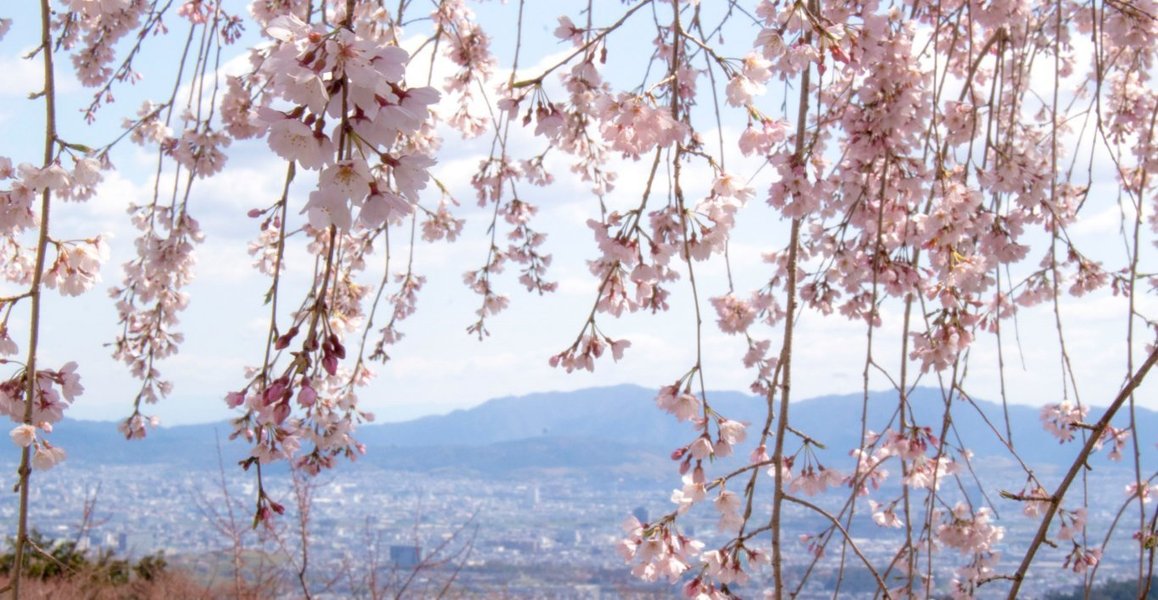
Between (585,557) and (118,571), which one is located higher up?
(118,571)

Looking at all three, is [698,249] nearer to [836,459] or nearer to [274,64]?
[274,64]

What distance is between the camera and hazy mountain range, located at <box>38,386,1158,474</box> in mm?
43969

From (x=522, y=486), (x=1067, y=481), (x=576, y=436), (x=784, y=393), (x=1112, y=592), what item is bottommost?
(x=522, y=486)

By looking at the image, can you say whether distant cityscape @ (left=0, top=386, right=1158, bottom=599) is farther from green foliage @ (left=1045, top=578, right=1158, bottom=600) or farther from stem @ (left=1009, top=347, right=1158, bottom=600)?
stem @ (left=1009, top=347, right=1158, bottom=600)

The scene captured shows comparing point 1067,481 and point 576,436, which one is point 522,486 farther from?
point 1067,481

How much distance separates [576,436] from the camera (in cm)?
6341

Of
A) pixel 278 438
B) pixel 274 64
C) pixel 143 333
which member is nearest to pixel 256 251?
pixel 143 333

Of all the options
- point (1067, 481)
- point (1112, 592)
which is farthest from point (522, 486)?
point (1067, 481)

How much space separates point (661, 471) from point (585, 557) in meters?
26.5

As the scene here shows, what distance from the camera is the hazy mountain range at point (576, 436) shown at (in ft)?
144

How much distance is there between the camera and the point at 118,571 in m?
6.28

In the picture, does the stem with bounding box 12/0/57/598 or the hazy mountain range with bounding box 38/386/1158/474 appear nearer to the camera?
the stem with bounding box 12/0/57/598

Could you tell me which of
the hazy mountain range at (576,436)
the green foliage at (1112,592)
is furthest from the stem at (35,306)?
the hazy mountain range at (576,436)

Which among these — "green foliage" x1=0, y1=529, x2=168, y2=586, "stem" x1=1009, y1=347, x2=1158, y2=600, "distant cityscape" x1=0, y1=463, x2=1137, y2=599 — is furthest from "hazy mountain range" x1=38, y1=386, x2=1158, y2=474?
"stem" x1=1009, y1=347, x2=1158, y2=600
